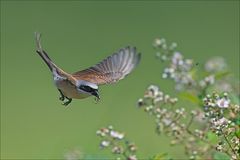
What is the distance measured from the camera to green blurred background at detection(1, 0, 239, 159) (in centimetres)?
399

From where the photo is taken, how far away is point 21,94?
17.8 ft

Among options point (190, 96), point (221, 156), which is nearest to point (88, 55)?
point (190, 96)

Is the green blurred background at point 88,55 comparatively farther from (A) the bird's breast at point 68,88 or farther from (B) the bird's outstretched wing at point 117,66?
(A) the bird's breast at point 68,88

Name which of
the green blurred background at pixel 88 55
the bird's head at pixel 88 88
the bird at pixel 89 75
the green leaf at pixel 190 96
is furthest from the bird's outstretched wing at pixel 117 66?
the green blurred background at pixel 88 55

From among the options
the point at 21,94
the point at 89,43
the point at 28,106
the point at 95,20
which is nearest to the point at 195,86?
the point at 28,106

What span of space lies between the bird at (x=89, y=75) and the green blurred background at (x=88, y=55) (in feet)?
2.37

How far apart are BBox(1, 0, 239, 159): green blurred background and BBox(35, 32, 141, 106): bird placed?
723 mm

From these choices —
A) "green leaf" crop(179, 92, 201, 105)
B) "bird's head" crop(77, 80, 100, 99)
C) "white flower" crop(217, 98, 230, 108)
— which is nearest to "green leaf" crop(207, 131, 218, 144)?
"white flower" crop(217, 98, 230, 108)

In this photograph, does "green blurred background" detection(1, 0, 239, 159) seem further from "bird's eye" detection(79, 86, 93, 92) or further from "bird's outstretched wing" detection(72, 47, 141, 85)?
"bird's eye" detection(79, 86, 93, 92)

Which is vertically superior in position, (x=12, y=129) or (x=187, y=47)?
(x=187, y=47)

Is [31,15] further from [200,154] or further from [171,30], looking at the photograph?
[200,154]

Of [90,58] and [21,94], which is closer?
[21,94]

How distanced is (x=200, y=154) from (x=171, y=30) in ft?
15.2

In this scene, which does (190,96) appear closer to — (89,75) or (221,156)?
(221,156)
